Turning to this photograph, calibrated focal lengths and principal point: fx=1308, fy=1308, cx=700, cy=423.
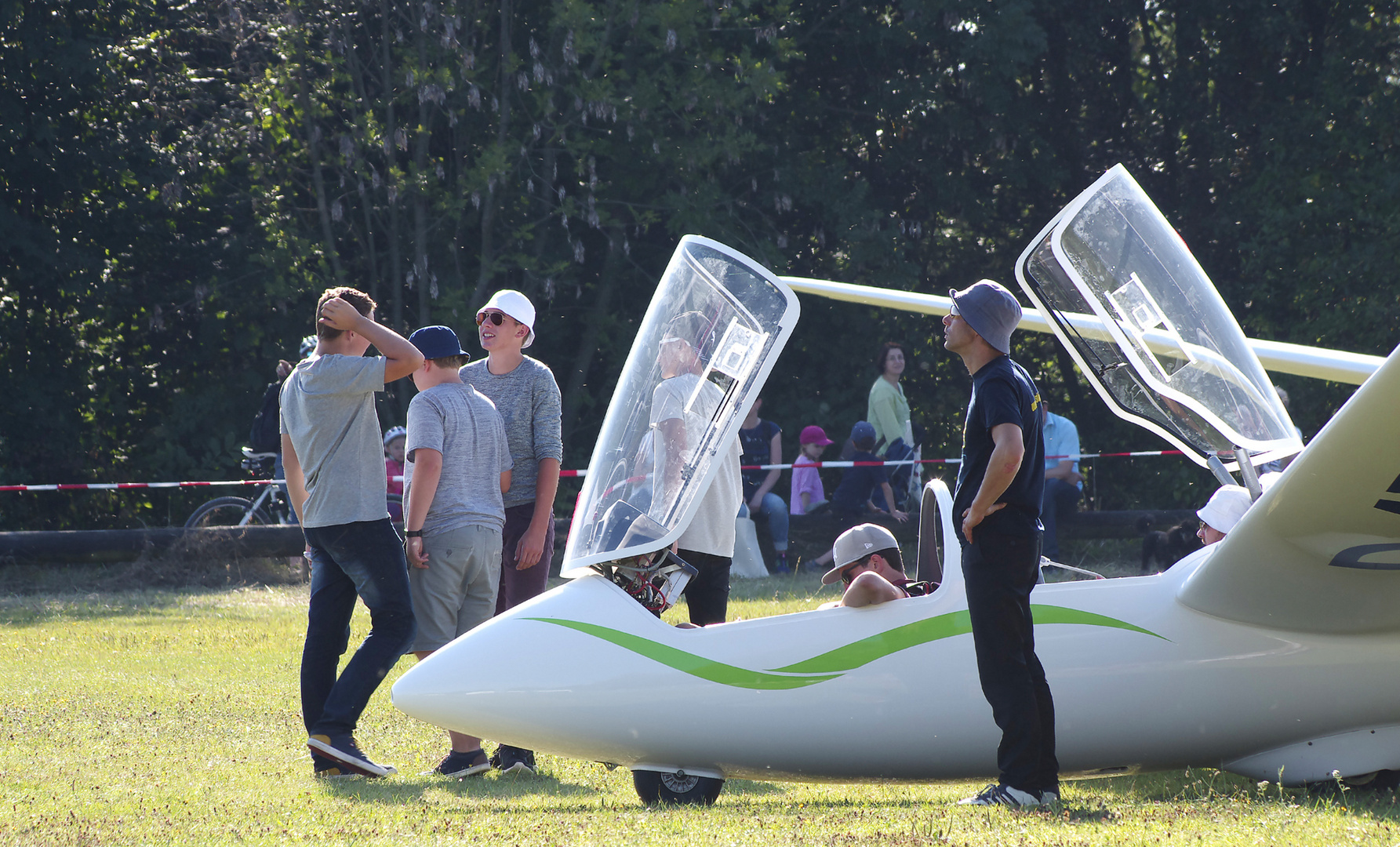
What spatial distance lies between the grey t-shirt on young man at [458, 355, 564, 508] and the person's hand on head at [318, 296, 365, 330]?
693 mm

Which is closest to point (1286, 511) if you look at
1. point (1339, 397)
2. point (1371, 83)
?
point (1339, 397)

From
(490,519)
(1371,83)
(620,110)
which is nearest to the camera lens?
(490,519)

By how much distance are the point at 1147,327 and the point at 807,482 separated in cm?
959

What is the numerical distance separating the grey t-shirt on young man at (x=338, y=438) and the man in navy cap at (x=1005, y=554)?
90.1 inches

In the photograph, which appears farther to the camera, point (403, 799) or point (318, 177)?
point (318, 177)

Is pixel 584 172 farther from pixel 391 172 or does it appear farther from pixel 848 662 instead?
pixel 848 662

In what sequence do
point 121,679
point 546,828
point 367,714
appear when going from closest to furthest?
point 546,828 < point 367,714 < point 121,679

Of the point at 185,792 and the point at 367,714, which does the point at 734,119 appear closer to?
the point at 367,714

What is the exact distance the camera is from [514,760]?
5316 millimetres

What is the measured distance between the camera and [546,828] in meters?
4.06

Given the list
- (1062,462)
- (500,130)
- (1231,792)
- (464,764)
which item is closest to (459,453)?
(464,764)

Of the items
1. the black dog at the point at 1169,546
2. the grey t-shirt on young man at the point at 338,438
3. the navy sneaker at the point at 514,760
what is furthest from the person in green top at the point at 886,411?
the grey t-shirt on young man at the point at 338,438

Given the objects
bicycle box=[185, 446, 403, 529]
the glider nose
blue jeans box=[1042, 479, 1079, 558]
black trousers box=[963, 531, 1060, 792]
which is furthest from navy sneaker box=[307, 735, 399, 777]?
bicycle box=[185, 446, 403, 529]

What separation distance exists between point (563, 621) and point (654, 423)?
0.78 meters
